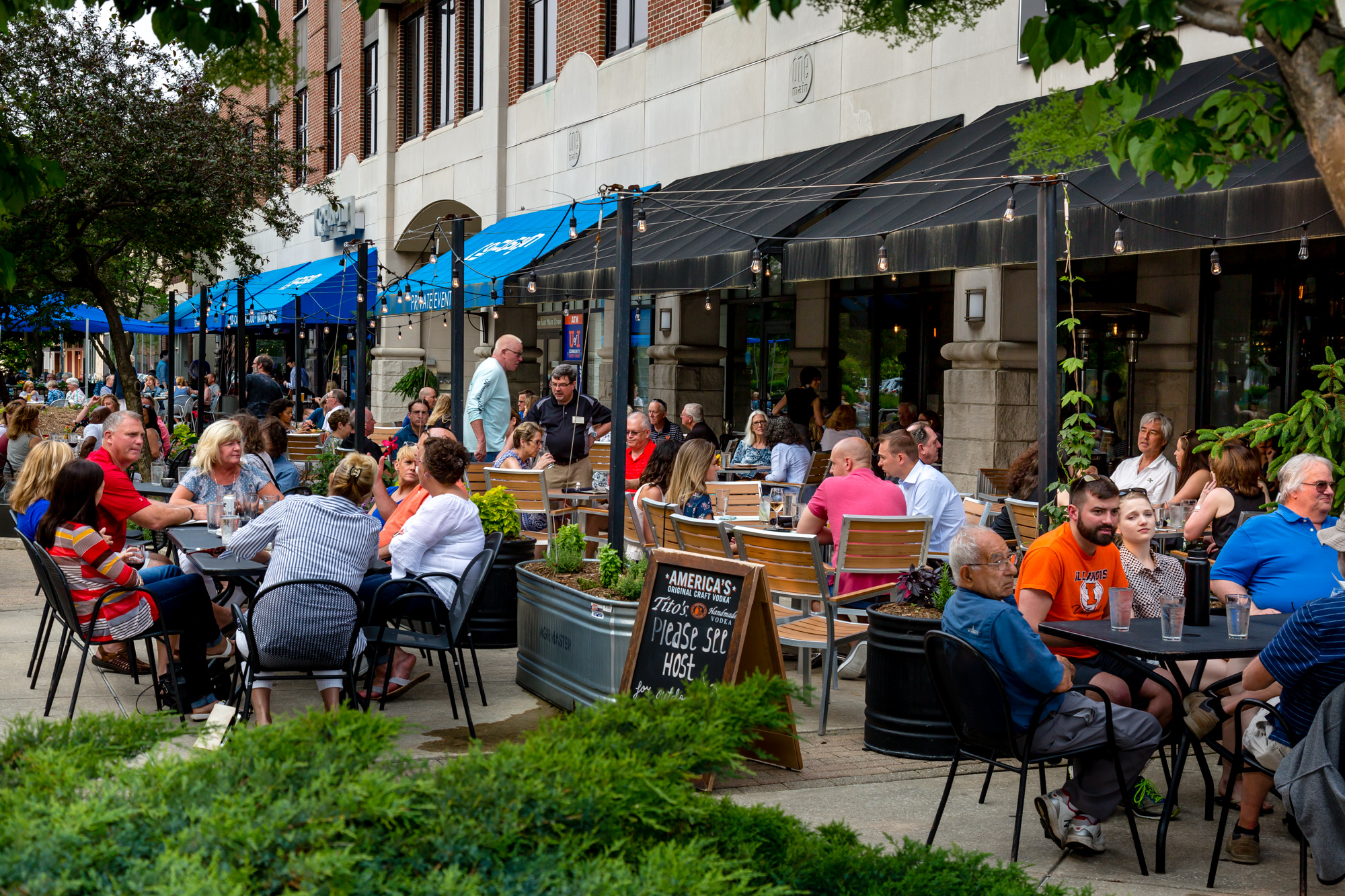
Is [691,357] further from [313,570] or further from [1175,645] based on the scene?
[1175,645]

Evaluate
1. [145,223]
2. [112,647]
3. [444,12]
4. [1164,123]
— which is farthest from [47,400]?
[1164,123]

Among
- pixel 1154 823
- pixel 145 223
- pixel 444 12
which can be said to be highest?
pixel 444 12

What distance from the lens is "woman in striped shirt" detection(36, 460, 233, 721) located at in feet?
21.2

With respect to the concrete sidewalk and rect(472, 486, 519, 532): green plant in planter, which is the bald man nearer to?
rect(472, 486, 519, 532): green plant in planter

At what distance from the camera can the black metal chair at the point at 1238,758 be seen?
4441mm

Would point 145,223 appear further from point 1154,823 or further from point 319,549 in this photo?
point 1154,823

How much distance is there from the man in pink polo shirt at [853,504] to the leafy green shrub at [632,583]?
1247 mm

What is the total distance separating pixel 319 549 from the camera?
6051 millimetres

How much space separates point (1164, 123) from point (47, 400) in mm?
35047

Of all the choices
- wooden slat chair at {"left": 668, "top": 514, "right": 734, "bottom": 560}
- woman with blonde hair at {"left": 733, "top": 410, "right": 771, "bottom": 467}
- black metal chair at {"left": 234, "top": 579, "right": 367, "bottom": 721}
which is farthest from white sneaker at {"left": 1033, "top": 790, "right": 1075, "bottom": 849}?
woman with blonde hair at {"left": 733, "top": 410, "right": 771, "bottom": 467}

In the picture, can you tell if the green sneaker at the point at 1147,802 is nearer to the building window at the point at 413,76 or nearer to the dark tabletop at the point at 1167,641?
the dark tabletop at the point at 1167,641

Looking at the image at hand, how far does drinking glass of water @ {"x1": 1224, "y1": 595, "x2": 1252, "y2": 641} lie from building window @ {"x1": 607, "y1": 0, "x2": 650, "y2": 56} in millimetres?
15225

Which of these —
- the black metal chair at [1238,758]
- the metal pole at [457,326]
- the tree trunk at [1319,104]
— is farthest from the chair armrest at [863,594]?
the metal pole at [457,326]

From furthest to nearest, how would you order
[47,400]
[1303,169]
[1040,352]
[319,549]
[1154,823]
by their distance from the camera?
[47,400], [1303,169], [1040,352], [319,549], [1154,823]
